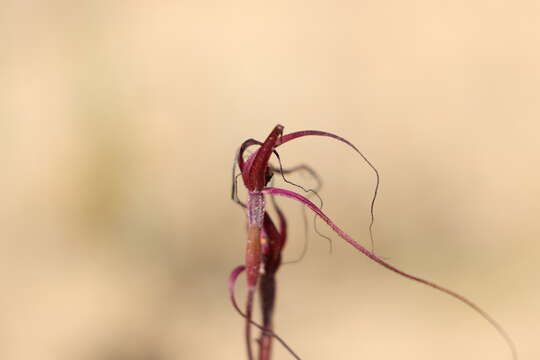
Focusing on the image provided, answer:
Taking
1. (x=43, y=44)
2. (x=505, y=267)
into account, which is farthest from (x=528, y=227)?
(x=43, y=44)

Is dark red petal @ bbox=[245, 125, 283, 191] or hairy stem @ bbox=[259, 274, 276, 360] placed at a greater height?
dark red petal @ bbox=[245, 125, 283, 191]

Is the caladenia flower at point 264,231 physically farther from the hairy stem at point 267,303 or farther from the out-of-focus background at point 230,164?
the out-of-focus background at point 230,164

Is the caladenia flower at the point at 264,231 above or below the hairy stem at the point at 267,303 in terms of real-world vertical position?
above

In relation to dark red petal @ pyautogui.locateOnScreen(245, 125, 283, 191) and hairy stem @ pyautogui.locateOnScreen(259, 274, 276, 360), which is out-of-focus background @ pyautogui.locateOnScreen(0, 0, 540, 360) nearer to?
hairy stem @ pyautogui.locateOnScreen(259, 274, 276, 360)

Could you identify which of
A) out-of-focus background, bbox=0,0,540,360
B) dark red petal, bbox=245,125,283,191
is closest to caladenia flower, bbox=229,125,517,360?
dark red petal, bbox=245,125,283,191

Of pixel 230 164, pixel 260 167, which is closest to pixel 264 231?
pixel 260 167

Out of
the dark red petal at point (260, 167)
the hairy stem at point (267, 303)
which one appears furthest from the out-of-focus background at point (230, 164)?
the dark red petal at point (260, 167)

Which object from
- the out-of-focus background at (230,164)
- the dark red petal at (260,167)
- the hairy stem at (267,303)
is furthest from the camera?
the out-of-focus background at (230,164)

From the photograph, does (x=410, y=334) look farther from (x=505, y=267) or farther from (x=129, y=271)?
(x=129, y=271)
